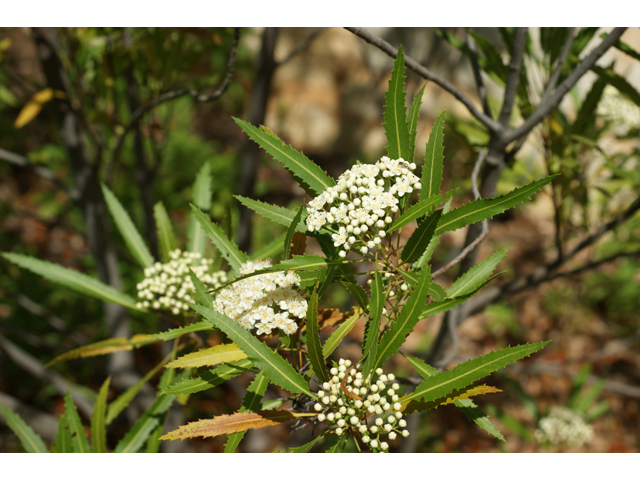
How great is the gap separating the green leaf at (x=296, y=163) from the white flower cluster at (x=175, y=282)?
555 millimetres

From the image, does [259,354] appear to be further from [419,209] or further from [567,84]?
[567,84]

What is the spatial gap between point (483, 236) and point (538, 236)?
14.6ft

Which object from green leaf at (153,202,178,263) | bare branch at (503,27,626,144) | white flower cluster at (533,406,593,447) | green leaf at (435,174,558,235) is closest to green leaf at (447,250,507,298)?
green leaf at (435,174,558,235)

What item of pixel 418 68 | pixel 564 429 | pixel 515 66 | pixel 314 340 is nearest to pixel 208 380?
pixel 314 340

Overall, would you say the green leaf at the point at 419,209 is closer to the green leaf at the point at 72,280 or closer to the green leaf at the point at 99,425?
the green leaf at the point at 72,280

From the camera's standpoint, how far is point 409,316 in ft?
2.75

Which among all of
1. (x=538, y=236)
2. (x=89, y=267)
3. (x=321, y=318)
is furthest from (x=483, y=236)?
(x=538, y=236)

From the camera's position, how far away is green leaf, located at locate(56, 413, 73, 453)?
1.33 meters

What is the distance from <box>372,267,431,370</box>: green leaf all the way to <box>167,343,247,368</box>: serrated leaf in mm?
355

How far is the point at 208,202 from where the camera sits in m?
1.47

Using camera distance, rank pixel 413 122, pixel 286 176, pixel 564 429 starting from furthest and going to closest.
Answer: pixel 286 176
pixel 564 429
pixel 413 122

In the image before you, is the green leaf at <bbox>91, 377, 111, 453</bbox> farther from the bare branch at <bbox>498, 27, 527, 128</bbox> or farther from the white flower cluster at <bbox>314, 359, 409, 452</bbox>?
the bare branch at <bbox>498, 27, 527, 128</bbox>

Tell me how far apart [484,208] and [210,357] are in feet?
2.24

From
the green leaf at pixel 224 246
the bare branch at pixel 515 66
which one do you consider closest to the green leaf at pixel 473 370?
the green leaf at pixel 224 246
